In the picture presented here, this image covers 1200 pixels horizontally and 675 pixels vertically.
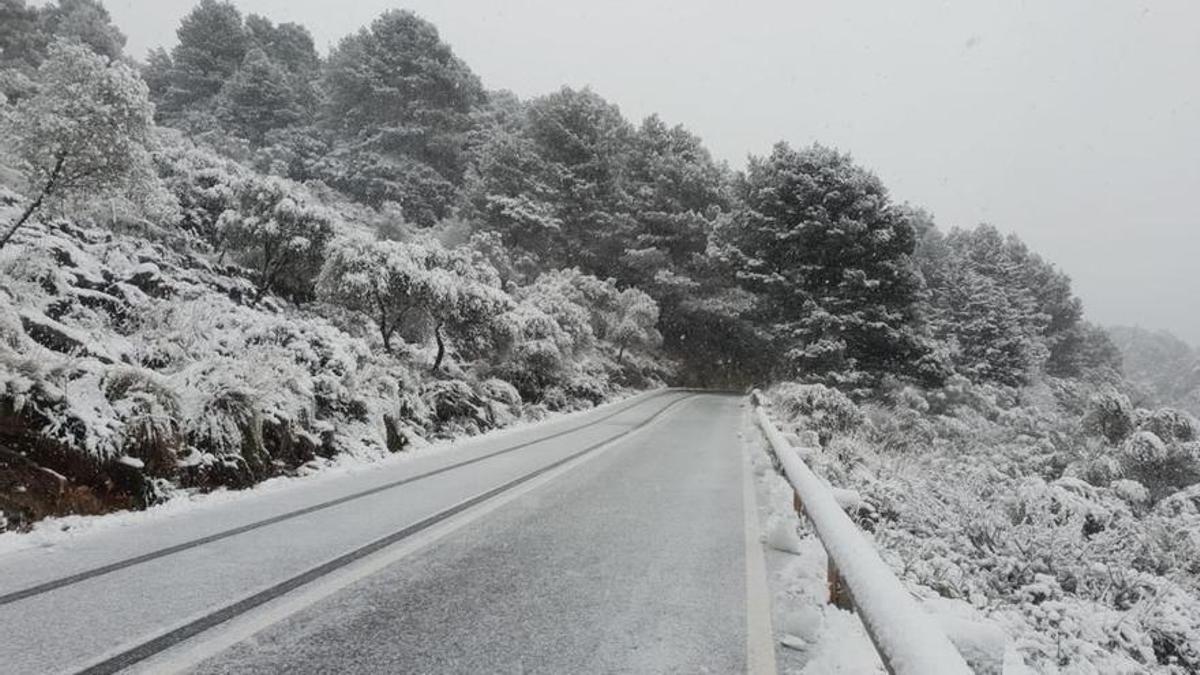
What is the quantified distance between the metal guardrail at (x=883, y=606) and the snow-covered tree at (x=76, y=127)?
11604mm

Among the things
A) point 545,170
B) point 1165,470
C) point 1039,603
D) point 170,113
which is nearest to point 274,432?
point 1039,603

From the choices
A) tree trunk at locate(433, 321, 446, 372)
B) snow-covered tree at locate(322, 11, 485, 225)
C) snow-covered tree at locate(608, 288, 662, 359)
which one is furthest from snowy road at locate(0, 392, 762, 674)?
snow-covered tree at locate(322, 11, 485, 225)

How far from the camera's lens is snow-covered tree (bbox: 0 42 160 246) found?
10.3m

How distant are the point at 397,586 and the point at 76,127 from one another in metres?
10.0

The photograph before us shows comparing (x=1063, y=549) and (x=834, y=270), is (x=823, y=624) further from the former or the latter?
(x=834, y=270)

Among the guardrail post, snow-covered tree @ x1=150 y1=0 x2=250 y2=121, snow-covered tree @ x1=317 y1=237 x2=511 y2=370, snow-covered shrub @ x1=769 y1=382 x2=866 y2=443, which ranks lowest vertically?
the guardrail post

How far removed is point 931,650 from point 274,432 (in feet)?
27.1

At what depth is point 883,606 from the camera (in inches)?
108

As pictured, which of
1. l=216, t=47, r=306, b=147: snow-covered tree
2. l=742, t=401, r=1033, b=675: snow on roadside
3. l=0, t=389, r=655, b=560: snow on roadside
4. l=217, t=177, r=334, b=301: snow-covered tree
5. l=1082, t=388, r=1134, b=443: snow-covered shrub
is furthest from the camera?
l=216, t=47, r=306, b=147: snow-covered tree

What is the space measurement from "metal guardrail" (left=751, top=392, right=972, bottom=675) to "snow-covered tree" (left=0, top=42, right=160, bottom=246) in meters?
11.6

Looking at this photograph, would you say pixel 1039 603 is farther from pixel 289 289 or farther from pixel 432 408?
pixel 289 289

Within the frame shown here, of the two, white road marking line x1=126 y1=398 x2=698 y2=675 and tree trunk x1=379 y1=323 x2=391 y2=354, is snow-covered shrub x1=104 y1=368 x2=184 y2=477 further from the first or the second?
tree trunk x1=379 y1=323 x2=391 y2=354

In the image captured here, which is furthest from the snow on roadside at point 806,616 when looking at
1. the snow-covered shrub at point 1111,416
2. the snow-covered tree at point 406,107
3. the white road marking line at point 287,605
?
the snow-covered tree at point 406,107

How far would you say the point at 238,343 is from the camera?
10312 millimetres
